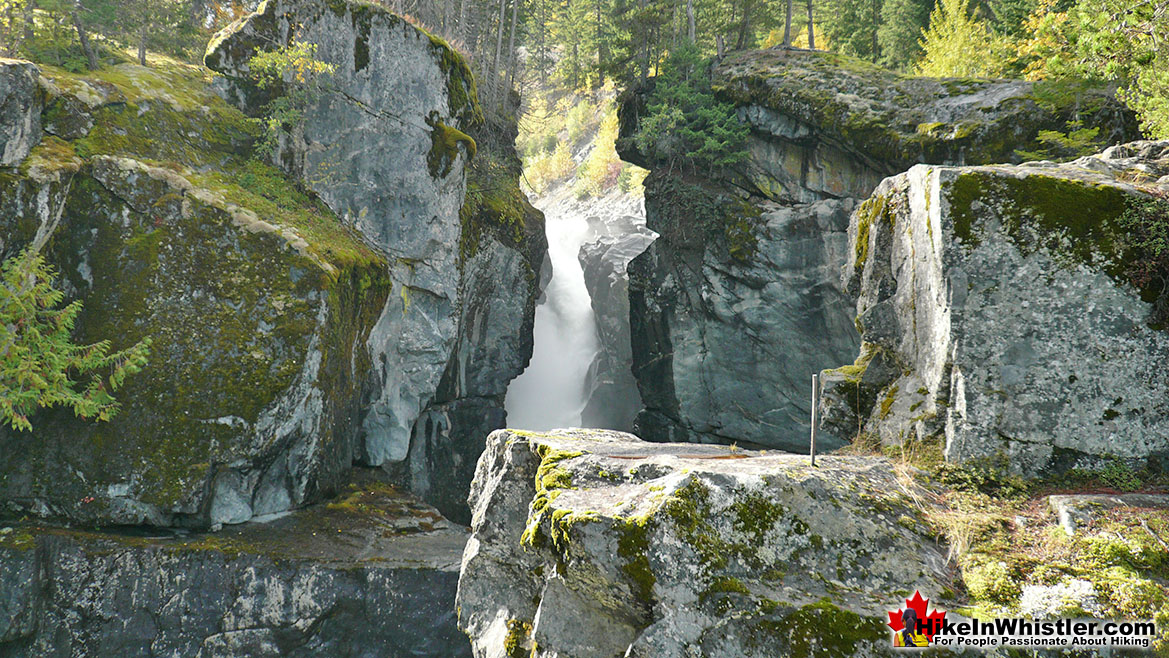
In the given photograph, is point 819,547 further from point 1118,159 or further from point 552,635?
point 1118,159

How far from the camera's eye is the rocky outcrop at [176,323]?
10.8m

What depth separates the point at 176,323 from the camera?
38.5 feet

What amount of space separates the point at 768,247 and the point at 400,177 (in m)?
12.1

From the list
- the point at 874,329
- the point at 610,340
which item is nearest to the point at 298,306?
the point at 874,329

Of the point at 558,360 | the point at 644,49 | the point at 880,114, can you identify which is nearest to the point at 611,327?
the point at 558,360

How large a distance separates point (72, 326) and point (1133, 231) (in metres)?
14.8

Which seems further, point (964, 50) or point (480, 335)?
point (480, 335)

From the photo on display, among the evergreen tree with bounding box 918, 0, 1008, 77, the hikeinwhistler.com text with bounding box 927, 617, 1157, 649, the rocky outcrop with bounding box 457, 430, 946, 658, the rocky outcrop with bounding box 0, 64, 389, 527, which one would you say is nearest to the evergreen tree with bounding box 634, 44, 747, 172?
the evergreen tree with bounding box 918, 0, 1008, 77

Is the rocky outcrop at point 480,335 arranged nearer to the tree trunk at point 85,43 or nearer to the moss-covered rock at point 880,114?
the moss-covered rock at point 880,114

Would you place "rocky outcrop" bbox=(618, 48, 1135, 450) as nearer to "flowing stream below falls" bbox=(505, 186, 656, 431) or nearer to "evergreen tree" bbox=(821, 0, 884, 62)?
"flowing stream below falls" bbox=(505, 186, 656, 431)

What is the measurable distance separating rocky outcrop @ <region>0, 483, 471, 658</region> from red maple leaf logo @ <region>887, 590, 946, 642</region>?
9392 mm

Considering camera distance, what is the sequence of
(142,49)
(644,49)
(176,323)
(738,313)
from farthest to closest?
1. (644,49)
2. (738,313)
3. (142,49)
4. (176,323)

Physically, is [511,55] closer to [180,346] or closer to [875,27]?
[875,27]

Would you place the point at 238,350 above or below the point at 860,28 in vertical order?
below
